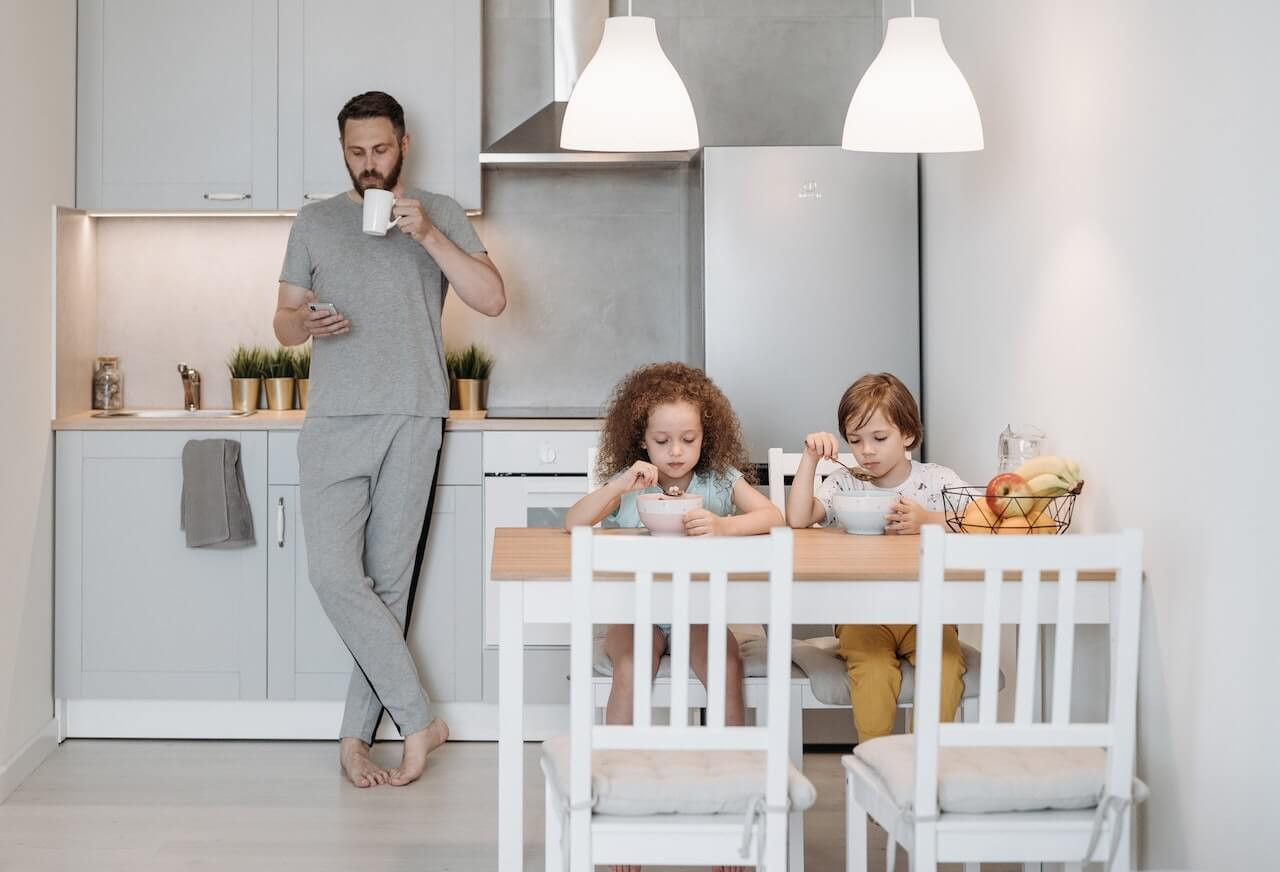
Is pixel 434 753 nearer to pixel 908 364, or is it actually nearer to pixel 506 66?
pixel 908 364

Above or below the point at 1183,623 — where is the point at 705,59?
above

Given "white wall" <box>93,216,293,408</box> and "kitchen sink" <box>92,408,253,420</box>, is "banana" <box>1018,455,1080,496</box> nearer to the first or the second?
"kitchen sink" <box>92,408,253,420</box>

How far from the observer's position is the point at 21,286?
3.43 meters

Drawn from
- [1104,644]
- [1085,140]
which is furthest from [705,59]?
[1104,644]

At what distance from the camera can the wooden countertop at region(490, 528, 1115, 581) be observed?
220cm

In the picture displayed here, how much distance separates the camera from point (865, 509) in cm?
260

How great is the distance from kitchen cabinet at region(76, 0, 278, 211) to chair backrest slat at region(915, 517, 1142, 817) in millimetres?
2588

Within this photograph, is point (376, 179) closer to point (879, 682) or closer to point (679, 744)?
point (879, 682)

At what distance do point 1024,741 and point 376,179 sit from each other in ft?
7.29

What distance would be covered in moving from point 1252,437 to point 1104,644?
2.21 ft

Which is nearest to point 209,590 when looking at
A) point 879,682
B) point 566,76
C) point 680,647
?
point 566,76

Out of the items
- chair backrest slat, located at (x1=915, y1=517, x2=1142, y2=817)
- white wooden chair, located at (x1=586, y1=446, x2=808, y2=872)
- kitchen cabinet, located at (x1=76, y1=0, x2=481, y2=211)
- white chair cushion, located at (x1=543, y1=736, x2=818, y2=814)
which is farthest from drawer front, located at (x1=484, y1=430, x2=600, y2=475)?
chair backrest slat, located at (x1=915, y1=517, x2=1142, y2=817)

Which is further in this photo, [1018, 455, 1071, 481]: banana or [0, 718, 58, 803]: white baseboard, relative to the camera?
[0, 718, 58, 803]: white baseboard

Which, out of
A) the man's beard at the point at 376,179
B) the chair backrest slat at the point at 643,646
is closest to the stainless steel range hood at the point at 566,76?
the man's beard at the point at 376,179
